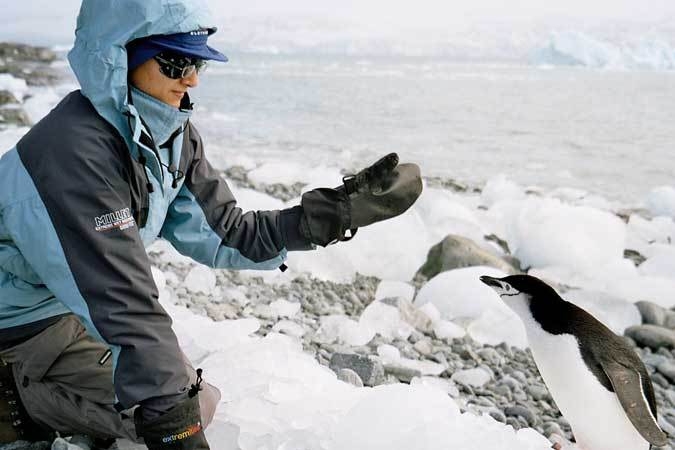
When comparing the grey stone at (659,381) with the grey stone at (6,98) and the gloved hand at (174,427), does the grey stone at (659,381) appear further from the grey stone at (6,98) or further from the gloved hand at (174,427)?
the grey stone at (6,98)

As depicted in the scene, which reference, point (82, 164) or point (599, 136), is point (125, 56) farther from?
point (599, 136)

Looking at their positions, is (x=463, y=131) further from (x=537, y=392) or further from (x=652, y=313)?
(x=537, y=392)

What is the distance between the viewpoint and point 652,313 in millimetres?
4461

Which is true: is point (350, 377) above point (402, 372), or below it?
above

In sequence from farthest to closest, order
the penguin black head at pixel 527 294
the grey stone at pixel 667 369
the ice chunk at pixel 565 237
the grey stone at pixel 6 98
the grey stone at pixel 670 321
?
the grey stone at pixel 6 98
the ice chunk at pixel 565 237
the grey stone at pixel 670 321
the grey stone at pixel 667 369
the penguin black head at pixel 527 294

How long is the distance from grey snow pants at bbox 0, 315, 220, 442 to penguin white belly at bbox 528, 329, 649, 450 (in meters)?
1.06

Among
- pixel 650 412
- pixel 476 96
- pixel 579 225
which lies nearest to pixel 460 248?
pixel 579 225

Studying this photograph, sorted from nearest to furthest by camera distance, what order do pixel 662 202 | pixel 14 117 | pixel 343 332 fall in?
1. pixel 343 332
2. pixel 662 202
3. pixel 14 117

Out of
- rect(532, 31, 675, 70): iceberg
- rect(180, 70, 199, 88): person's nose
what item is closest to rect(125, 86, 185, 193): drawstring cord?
rect(180, 70, 199, 88): person's nose

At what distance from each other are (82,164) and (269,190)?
6505 mm

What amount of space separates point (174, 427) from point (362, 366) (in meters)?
1.25

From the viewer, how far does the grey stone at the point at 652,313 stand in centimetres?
444

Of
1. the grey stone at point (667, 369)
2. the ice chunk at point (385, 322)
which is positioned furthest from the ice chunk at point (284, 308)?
the grey stone at point (667, 369)

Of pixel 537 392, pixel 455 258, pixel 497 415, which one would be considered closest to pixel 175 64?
pixel 497 415
